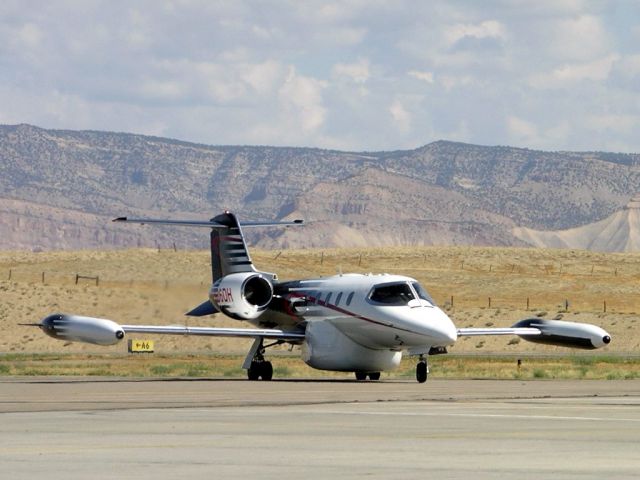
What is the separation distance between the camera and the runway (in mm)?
17281

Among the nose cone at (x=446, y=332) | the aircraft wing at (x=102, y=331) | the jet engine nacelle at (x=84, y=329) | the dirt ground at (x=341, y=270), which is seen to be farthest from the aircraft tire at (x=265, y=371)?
the dirt ground at (x=341, y=270)

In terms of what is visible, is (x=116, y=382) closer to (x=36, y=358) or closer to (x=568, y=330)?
(x=568, y=330)

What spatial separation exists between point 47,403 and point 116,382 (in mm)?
11268

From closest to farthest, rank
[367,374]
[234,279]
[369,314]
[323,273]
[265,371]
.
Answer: [369,314] → [265,371] → [367,374] → [234,279] → [323,273]

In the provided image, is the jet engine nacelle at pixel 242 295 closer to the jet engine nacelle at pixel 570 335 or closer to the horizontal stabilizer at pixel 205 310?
the horizontal stabilizer at pixel 205 310

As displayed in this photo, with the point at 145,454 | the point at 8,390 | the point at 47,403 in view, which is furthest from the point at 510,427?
the point at 8,390

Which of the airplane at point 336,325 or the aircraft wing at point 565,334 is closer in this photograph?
the airplane at point 336,325

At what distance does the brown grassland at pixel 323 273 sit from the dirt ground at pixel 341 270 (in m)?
0.12

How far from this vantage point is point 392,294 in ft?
142

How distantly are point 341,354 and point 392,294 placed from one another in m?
3.04

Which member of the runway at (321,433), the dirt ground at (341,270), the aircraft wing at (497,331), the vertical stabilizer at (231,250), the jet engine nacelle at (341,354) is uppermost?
the dirt ground at (341,270)

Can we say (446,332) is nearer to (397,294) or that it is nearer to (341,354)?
(397,294)

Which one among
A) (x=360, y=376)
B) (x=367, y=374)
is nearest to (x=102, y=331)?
(x=360, y=376)

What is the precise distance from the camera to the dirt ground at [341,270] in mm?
81562
